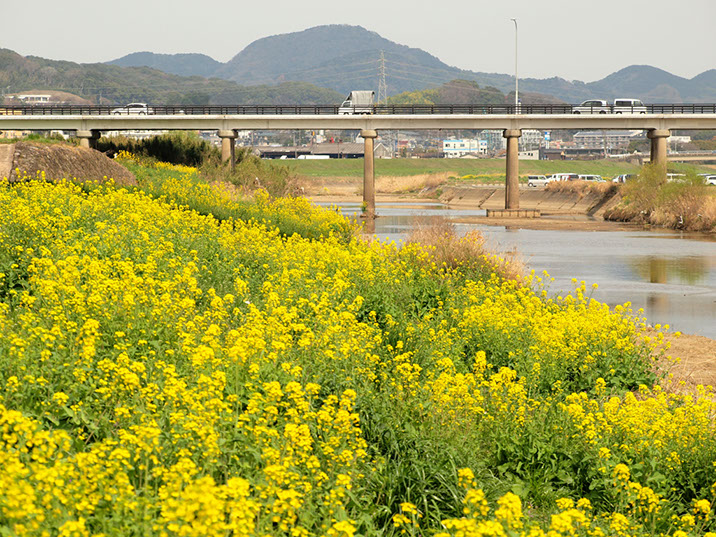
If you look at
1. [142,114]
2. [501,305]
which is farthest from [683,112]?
[501,305]

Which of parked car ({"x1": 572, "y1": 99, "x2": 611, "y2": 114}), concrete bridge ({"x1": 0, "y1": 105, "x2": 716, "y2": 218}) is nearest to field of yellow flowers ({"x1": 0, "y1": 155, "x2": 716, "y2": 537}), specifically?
concrete bridge ({"x1": 0, "y1": 105, "x2": 716, "y2": 218})

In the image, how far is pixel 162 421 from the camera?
6.20 m

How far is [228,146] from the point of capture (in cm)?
5703

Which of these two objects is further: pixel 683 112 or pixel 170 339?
pixel 683 112

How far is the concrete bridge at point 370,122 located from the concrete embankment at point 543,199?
5560 millimetres

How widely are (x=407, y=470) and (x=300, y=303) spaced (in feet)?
13.7

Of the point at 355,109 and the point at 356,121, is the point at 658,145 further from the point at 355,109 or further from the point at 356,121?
the point at 355,109

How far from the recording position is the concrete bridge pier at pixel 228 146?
56.6m

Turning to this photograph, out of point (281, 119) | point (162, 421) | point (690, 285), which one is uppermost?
point (281, 119)

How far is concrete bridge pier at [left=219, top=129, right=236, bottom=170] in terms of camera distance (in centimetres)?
5656

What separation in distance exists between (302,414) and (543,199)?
226 ft

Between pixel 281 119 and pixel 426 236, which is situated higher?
pixel 281 119

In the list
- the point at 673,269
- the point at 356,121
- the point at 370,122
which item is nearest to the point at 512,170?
the point at 370,122

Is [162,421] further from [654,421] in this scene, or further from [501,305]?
[501,305]
